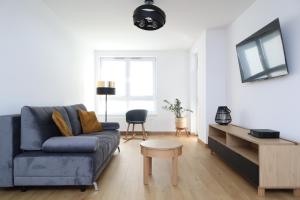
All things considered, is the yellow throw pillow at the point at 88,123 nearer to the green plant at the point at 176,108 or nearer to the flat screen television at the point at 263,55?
the flat screen television at the point at 263,55

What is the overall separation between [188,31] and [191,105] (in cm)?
233

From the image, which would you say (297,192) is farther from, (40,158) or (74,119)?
(74,119)

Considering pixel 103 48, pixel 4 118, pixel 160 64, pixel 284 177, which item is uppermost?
pixel 103 48

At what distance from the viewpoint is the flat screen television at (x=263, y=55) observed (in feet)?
8.55

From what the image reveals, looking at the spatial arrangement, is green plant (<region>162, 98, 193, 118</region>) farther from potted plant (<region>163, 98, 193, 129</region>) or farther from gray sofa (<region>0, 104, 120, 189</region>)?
gray sofa (<region>0, 104, 120, 189</region>)

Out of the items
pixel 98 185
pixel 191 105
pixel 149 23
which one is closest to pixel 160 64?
pixel 191 105

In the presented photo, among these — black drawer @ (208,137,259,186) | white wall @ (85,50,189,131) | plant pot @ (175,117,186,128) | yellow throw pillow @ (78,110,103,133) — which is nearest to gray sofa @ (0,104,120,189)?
yellow throw pillow @ (78,110,103,133)

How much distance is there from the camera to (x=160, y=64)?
6.75 meters

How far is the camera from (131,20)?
420 centimetres

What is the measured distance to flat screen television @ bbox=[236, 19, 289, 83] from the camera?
103 inches

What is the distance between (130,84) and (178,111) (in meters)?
1.69

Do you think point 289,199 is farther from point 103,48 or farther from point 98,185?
point 103,48

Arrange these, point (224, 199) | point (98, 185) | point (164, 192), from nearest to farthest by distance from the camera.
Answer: point (224, 199)
point (164, 192)
point (98, 185)


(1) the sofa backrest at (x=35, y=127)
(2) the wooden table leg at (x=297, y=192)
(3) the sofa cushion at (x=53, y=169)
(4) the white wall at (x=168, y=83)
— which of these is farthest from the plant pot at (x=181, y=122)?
(3) the sofa cushion at (x=53, y=169)
